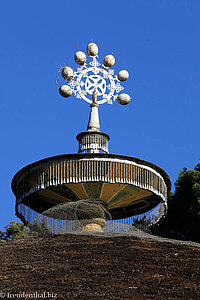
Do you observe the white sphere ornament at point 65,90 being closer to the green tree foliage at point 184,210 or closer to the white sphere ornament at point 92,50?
the white sphere ornament at point 92,50

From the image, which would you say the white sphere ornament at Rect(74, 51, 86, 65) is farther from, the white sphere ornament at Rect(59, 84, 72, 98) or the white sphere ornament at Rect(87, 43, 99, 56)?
the white sphere ornament at Rect(59, 84, 72, 98)

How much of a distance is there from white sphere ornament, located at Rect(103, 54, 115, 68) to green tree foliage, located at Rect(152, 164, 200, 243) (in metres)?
6.99

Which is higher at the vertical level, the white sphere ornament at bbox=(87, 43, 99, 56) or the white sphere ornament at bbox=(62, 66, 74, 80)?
the white sphere ornament at bbox=(87, 43, 99, 56)

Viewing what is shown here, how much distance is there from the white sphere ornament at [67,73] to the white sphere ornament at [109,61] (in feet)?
4.02

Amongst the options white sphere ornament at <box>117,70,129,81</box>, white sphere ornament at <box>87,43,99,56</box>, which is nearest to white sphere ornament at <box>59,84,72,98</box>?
white sphere ornament at <box>87,43,99,56</box>

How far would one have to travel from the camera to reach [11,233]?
28.0 m

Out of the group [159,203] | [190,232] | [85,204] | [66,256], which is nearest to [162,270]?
[66,256]

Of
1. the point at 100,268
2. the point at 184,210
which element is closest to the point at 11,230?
the point at 184,210

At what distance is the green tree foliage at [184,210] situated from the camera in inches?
1051

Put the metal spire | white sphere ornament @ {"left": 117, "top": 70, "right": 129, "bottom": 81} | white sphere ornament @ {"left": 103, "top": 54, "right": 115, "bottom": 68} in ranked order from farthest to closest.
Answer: white sphere ornament @ {"left": 117, "top": 70, "right": 129, "bottom": 81} → white sphere ornament @ {"left": 103, "top": 54, "right": 115, "bottom": 68} → the metal spire

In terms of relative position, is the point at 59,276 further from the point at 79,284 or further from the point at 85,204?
the point at 85,204

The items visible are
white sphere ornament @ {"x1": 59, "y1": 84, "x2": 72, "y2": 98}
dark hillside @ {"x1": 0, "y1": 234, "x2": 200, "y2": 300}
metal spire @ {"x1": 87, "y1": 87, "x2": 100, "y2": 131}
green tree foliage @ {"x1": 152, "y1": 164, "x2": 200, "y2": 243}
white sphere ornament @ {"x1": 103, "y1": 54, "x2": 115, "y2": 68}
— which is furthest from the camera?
green tree foliage @ {"x1": 152, "y1": 164, "x2": 200, "y2": 243}

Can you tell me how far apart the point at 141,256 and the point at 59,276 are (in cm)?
221

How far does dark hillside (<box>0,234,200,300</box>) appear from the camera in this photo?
Result: 10.6 m
